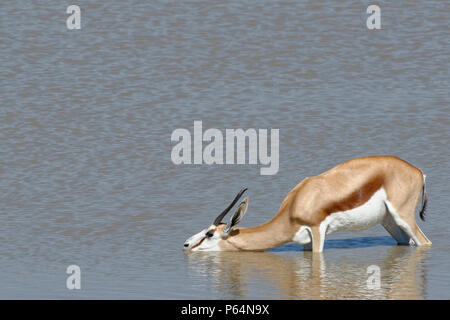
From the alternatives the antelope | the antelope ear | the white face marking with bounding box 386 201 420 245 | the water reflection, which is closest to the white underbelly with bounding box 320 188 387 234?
the antelope

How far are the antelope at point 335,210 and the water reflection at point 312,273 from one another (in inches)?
8.2

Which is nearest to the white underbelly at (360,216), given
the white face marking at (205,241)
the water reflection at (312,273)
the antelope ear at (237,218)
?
the water reflection at (312,273)

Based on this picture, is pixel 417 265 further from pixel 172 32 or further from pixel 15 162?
pixel 172 32

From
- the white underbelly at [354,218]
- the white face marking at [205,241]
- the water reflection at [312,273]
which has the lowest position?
the water reflection at [312,273]

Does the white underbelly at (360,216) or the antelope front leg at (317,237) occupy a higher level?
the white underbelly at (360,216)

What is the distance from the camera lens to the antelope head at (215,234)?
58.9 ft

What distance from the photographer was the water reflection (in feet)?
47.1

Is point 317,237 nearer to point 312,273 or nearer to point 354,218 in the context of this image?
point 354,218

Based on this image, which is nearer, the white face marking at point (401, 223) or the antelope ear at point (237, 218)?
the white face marking at point (401, 223)

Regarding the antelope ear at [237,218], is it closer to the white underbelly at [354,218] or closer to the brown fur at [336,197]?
the brown fur at [336,197]

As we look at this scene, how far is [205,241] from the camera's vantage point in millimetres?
18094

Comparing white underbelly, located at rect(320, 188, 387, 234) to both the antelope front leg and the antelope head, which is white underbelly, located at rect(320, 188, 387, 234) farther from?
the antelope head

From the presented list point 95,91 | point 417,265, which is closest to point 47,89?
point 95,91

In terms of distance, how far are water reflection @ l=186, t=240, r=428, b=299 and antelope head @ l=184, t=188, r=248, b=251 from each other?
0.14 metres
